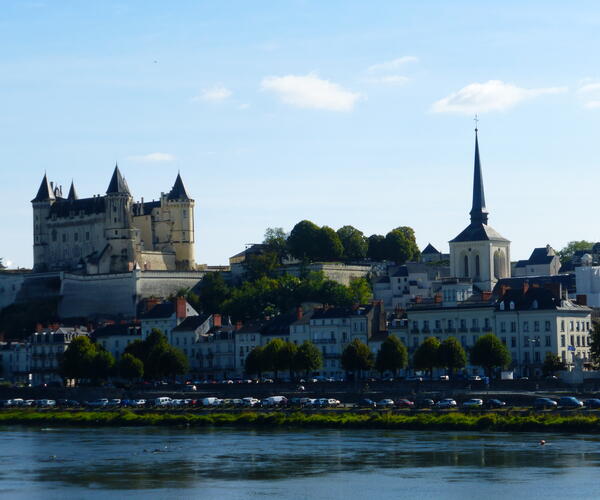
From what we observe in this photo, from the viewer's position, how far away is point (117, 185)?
128 metres

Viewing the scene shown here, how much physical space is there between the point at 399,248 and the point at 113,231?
74.7ft

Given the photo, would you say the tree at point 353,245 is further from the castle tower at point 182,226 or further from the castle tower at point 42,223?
the castle tower at point 42,223

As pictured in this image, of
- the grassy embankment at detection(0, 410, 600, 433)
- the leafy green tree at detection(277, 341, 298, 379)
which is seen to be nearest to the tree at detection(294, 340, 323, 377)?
the leafy green tree at detection(277, 341, 298, 379)

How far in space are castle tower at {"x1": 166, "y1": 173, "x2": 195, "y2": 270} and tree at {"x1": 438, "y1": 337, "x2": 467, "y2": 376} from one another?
5457 centimetres

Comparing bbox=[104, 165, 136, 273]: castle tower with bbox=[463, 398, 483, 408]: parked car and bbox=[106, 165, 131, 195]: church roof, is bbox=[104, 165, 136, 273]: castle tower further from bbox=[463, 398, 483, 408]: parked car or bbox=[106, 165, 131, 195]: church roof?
bbox=[463, 398, 483, 408]: parked car

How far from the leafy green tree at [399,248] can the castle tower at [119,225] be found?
67.2ft

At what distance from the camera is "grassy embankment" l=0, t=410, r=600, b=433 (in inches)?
2313

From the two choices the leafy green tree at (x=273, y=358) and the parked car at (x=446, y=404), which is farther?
the leafy green tree at (x=273, y=358)

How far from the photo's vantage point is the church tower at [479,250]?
110 metres

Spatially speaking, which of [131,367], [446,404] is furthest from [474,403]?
[131,367]

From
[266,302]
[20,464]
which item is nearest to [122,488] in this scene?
[20,464]

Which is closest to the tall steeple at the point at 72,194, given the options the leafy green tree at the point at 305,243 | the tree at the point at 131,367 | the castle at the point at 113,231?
the castle at the point at 113,231

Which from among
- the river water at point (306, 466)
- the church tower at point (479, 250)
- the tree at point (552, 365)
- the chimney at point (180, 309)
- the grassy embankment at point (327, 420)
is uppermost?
the church tower at point (479, 250)

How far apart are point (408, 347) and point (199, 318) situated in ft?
55.2
